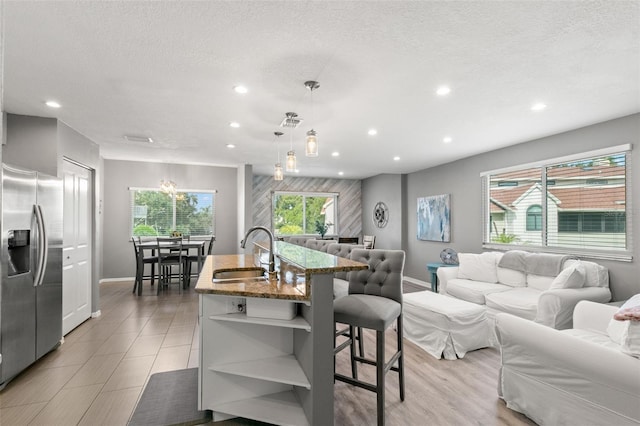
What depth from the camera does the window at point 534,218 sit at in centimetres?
472

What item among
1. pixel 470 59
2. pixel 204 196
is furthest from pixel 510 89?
pixel 204 196

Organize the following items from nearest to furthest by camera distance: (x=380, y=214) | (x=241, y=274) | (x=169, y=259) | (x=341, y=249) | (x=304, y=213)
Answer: (x=241, y=274) < (x=341, y=249) < (x=169, y=259) < (x=380, y=214) < (x=304, y=213)

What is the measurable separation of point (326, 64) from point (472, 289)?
3.40 meters

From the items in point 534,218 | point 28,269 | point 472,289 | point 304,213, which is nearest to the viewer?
point 28,269

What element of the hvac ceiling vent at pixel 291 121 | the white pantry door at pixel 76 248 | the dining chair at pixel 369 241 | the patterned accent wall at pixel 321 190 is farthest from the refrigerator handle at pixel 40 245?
the dining chair at pixel 369 241

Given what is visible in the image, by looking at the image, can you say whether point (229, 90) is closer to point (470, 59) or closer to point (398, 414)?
point (470, 59)

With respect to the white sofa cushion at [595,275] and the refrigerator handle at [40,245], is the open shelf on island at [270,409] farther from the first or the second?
the white sofa cushion at [595,275]

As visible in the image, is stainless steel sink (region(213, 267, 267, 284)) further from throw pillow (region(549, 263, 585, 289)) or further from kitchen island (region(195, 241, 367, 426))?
throw pillow (region(549, 263, 585, 289))

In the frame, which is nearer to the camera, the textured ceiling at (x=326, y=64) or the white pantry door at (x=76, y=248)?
the textured ceiling at (x=326, y=64)

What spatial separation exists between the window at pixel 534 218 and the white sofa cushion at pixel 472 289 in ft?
3.33

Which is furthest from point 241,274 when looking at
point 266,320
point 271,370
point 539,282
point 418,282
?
point 418,282

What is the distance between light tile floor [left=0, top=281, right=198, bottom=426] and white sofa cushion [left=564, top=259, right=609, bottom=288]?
4.27 m

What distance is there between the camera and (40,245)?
307 cm

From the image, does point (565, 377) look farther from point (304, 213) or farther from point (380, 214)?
point (304, 213)
